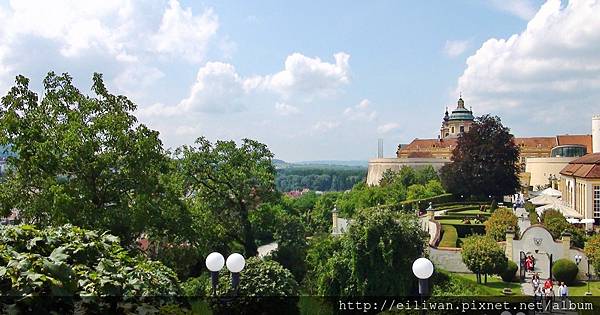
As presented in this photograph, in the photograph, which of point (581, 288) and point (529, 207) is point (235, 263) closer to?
point (581, 288)

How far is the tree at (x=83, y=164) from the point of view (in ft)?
46.3

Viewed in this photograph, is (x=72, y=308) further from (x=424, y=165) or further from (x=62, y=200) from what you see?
(x=424, y=165)

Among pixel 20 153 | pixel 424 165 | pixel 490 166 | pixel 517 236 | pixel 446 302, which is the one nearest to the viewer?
pixel 446 302

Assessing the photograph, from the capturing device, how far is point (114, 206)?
14.8 m

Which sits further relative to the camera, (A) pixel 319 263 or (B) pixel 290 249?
(B) pixel 290 249

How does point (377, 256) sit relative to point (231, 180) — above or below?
below

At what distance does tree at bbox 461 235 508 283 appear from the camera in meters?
19.8

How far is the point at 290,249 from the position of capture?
22.7 metres

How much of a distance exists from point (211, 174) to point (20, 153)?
842 cm

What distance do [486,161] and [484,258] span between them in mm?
23639

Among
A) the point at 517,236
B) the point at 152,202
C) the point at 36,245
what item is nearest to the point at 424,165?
the point at 517,236

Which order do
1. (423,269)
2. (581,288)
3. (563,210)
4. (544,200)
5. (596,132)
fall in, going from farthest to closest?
(596,132) < (544,200) < (563,210) < (581,288) < (423,269)

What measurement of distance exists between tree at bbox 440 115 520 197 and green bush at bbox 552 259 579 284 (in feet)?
71.4

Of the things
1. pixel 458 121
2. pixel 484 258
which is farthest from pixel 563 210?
pixel 458 121
